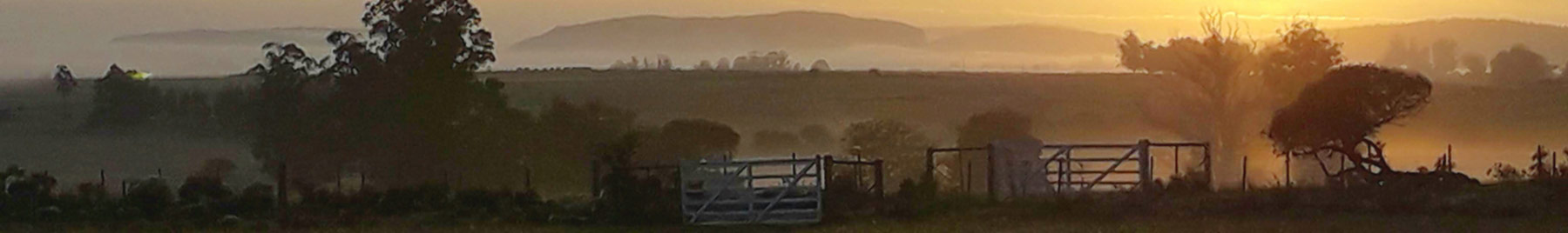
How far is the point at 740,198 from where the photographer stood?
33.9 metres

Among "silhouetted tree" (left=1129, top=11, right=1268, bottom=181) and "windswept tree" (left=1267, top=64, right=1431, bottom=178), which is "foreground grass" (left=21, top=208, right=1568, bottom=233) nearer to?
"windswept tree" (left=1267, top=64, right=1431, bottom=178)

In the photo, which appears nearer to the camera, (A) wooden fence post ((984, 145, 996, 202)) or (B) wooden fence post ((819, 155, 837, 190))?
(B) wooden fence post ((819, 155, 837, 190))

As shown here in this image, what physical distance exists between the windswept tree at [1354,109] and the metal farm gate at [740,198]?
10418mm

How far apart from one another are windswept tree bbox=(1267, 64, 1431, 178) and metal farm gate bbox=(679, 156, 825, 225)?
10418 mm

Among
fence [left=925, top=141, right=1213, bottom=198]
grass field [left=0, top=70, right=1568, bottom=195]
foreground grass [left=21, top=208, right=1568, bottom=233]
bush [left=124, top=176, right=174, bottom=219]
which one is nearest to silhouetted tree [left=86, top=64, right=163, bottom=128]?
grass field [left=0, top=70, right=1568, bottom=195]

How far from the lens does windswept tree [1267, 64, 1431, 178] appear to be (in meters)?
39.2

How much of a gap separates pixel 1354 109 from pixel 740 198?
11939mm

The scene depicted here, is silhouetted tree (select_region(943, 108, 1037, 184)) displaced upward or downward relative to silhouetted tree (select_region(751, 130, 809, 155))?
upward

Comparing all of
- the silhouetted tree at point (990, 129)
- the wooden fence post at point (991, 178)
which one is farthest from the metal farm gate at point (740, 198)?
the silhouetted tree at point (990, 129)

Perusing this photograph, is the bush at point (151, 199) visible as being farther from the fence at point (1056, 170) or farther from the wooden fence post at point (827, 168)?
the fence at point (1056, 170)

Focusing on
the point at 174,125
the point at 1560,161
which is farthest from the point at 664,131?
the point at 1560,161

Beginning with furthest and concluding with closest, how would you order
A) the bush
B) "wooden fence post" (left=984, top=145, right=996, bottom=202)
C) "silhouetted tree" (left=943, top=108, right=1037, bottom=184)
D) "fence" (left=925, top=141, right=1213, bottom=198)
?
"silhouetted tree" (left=943, top=108, right=1037, bottom=184), "fence" (left=925, top=141, right=1213, bottom=198), "wooden fence post" (left=984, top=145, right=996, bottom=202), the bush

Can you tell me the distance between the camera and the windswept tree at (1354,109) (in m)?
39.2

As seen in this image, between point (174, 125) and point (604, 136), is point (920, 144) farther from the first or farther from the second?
point (174, 125)
